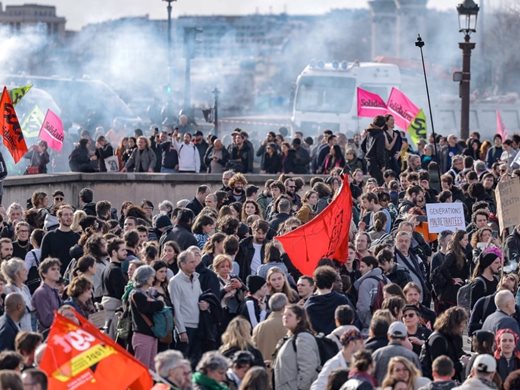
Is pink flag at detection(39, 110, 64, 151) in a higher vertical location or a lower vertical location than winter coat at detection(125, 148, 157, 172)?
higher

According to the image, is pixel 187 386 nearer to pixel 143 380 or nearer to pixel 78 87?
pixel 143 380

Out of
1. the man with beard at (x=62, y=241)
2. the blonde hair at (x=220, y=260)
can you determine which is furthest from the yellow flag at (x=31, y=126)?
the blonde hair at (x=220, y=260)

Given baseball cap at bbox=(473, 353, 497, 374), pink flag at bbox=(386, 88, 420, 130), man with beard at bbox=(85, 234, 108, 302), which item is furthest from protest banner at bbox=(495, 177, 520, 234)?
pink flag at bbox=(386, 88, 420, 130)

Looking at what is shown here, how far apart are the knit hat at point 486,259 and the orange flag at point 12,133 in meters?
10.2

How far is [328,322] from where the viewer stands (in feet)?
49.3

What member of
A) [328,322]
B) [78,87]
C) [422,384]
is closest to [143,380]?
[422,384]

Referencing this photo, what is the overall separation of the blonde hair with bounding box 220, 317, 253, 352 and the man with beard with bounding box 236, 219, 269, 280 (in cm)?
429

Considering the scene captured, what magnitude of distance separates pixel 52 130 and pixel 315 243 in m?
12.4

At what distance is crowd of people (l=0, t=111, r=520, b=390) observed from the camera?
1277 cm

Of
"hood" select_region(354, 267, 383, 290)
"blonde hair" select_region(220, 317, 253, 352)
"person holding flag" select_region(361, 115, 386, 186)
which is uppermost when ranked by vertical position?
"person holding flag" select_region(361, 115, 386, 186)

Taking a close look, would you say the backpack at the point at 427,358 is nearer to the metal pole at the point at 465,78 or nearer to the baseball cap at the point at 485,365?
the baseball cap at the point at 485,365

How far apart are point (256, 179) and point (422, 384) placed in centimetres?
1624

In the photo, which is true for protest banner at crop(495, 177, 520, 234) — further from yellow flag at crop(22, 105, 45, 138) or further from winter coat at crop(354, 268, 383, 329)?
yellow flag at crop(22, 105, 45, 138)

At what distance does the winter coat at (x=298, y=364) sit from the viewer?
1354 centimetres
